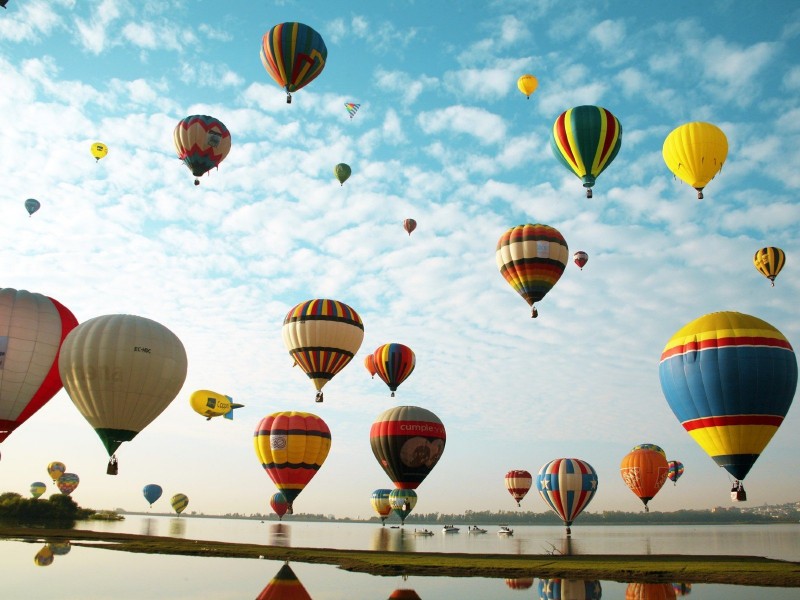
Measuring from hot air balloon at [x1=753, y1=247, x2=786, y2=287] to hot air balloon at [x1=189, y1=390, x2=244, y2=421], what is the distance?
4147cm

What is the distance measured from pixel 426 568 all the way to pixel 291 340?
17656mm

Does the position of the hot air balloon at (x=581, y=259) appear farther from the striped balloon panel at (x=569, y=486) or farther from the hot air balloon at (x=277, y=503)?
the hot air balloon at (x=277, y=503)

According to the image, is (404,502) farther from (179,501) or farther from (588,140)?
(179,501)

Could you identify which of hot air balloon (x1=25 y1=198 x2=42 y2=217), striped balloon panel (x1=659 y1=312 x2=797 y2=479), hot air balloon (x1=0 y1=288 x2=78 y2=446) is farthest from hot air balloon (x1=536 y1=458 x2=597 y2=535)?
hot air balloon (x1=25 y1=198 x2=42 y2=217)

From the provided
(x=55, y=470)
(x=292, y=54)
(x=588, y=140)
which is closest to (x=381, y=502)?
(x=588, y=140)

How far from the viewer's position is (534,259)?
36000 mm

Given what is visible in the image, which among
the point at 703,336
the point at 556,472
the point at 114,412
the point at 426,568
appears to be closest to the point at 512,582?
the point at 426,568

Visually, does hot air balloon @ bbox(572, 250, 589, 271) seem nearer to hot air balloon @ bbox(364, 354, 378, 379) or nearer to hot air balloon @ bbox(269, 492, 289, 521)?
hot air balloon @ bbox(364, 354, 378, 379)

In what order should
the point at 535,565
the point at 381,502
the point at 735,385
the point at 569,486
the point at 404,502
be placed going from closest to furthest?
1. the point at 535,565
2. the point at 735,385
3. the point at 569,486
4. the point at 404,502
5. the point at 381,502

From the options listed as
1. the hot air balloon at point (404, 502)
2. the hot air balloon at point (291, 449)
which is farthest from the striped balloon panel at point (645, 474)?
the hot air balloon at point (291, 449)

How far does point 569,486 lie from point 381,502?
2285 cm

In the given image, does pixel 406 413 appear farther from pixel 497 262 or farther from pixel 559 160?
pixel 559 160

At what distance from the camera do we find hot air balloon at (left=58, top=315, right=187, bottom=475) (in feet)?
94.8

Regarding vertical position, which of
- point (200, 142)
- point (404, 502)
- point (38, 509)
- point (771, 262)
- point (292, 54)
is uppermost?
point (292, 54)
